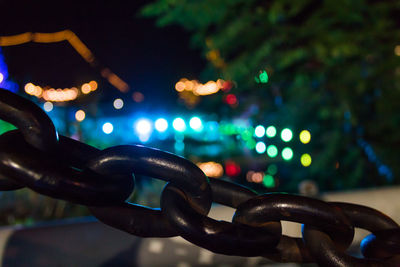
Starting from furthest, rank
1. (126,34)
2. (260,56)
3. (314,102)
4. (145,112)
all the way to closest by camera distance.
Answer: (145,112) → (126,34) → (314,102) → (260,56)

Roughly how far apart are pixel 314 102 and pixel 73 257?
362 cm

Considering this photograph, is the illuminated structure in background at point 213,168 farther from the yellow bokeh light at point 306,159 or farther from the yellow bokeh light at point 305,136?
the yellow bokeh light at point 305,136

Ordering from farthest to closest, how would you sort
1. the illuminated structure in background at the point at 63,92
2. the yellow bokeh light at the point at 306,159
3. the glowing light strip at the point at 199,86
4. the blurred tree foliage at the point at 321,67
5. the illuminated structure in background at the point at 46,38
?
1. the illuminated structure in background at the point at 63,92
2. the illuminated structure in background at the point at 46,38
3. the glowing light strip at the point at 199,86
4. the yellow bokeh light at the point at 306,159
5. the blurred tree foliage at the point at 321,67

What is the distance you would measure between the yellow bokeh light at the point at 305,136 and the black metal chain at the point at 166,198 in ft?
15.1

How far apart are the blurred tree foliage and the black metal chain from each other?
3.92 m

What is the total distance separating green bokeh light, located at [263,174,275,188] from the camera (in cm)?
655

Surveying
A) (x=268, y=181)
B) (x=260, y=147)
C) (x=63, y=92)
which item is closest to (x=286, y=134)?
(x=260, y=147)

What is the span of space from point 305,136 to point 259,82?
104cm

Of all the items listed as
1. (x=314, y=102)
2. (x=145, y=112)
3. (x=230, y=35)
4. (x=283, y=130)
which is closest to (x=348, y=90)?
(x=314, y=102)

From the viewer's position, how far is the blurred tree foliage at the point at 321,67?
4773 millimetres

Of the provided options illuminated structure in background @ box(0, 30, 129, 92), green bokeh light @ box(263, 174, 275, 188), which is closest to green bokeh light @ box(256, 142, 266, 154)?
green bokeh light @ box(263, 174, 275, 188)

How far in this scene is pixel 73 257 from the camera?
2686mm

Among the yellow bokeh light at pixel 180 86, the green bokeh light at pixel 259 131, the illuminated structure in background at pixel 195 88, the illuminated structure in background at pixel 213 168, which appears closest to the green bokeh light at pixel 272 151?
the green bokeh light at pixel 259 131

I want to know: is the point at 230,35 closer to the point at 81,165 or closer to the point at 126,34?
the point at 126,34
